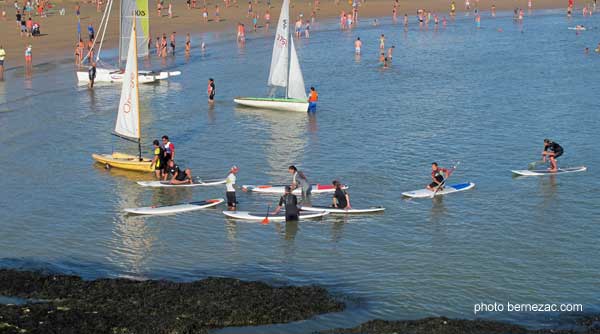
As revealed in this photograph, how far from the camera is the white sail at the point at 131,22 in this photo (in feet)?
201

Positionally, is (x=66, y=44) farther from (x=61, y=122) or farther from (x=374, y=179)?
(x=374, y=179)

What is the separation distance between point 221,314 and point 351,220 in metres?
10.4

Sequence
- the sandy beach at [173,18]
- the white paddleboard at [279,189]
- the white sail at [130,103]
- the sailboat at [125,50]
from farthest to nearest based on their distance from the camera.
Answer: the sandy beach at [173,18], the sailboat at [125,50], the white sail at [130,103], the white paddleboard at [279,189]

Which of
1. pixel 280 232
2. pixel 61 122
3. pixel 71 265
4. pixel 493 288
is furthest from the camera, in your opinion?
pixel 61 122

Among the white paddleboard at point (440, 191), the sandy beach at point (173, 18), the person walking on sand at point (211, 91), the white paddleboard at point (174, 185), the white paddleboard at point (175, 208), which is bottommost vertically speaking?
the white paddleboard at point (175, 208)

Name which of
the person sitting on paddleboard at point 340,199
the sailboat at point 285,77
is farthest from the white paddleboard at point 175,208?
the sailboat at point 285,77

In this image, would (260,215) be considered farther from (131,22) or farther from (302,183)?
(131,22)

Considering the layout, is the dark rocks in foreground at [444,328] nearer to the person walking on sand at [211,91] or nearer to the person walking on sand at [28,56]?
the person walking on sand at [211,91]

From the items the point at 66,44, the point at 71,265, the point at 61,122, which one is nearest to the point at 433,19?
the point at 66,44

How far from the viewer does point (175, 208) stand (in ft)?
109

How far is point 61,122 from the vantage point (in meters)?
49.0

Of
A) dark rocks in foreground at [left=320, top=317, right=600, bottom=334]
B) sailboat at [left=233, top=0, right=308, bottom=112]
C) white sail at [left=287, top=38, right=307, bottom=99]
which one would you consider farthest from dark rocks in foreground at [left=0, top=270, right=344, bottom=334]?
sailboat at [left=233, top=0, right=308, bottom=112]

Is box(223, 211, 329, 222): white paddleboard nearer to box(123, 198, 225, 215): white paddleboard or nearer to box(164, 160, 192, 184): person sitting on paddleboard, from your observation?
box(123, 198, 225, 215): white paddleboard

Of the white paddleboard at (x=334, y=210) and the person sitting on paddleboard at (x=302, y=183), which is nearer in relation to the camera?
the white paddleboard at (x=334, y=210)
